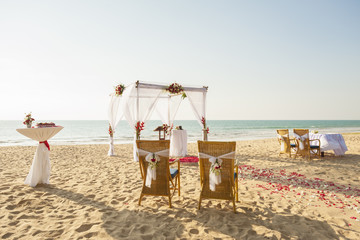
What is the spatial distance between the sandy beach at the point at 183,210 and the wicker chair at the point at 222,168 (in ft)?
0.89

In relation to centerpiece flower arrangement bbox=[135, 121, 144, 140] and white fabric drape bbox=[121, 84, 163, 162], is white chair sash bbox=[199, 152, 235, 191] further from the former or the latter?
white fabric drape bbox=[121, 84, 163, 162]

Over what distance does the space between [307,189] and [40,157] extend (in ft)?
18.1

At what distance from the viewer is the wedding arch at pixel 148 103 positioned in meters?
7.06

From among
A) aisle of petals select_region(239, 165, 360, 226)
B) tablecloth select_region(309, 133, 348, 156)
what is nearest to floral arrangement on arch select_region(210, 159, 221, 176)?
aisle of petals select_region(239, 165, 360, 226)

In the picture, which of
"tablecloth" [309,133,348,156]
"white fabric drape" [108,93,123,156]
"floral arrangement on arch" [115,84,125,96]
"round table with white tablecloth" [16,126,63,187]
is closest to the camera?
"round table with white tablecloth" [16,126,63,187]

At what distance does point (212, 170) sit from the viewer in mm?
3084

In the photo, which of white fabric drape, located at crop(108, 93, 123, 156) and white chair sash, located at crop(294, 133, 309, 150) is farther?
white fabric drape, located at crop(108, 93, 123, 156)

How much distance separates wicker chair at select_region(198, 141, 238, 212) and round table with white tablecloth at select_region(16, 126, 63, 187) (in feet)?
10.5

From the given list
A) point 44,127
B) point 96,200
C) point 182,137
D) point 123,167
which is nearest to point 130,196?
point 96,200

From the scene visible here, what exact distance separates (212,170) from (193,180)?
6.44 ft

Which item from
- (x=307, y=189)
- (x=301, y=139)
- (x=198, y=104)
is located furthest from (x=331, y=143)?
(x=198, y=104)

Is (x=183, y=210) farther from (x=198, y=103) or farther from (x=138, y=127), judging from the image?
(x=198, y=103)

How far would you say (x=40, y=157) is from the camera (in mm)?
4438

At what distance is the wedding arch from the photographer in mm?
7062
